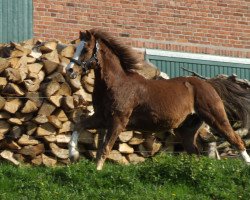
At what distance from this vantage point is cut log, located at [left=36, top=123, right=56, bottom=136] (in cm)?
1438

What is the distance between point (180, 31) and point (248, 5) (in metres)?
2.10

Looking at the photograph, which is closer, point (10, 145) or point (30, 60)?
point (10, 145)

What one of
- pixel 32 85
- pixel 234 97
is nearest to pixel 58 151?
pixel 32 85

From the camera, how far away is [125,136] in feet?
49.2

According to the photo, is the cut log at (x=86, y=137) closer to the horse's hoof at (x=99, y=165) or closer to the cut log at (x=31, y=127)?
the cut log at (x=31, y=127)

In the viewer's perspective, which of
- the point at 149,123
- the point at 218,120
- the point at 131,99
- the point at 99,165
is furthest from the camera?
the point at 218,120

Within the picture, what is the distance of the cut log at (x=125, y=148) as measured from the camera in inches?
587

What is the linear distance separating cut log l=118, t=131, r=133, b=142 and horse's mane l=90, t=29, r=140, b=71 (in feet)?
4.76

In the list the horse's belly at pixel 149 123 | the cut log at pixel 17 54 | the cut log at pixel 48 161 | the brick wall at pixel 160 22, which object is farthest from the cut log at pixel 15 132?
the brick wall at pixel 160 22

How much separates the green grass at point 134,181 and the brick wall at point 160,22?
6.18 meters

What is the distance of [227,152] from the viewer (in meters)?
16.1

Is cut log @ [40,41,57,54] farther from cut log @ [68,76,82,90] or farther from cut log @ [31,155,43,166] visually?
cut log @ [31,155,43,166]

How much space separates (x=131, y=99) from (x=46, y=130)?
1.68 meters

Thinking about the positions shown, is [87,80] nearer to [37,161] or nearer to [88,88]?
[88,88]
